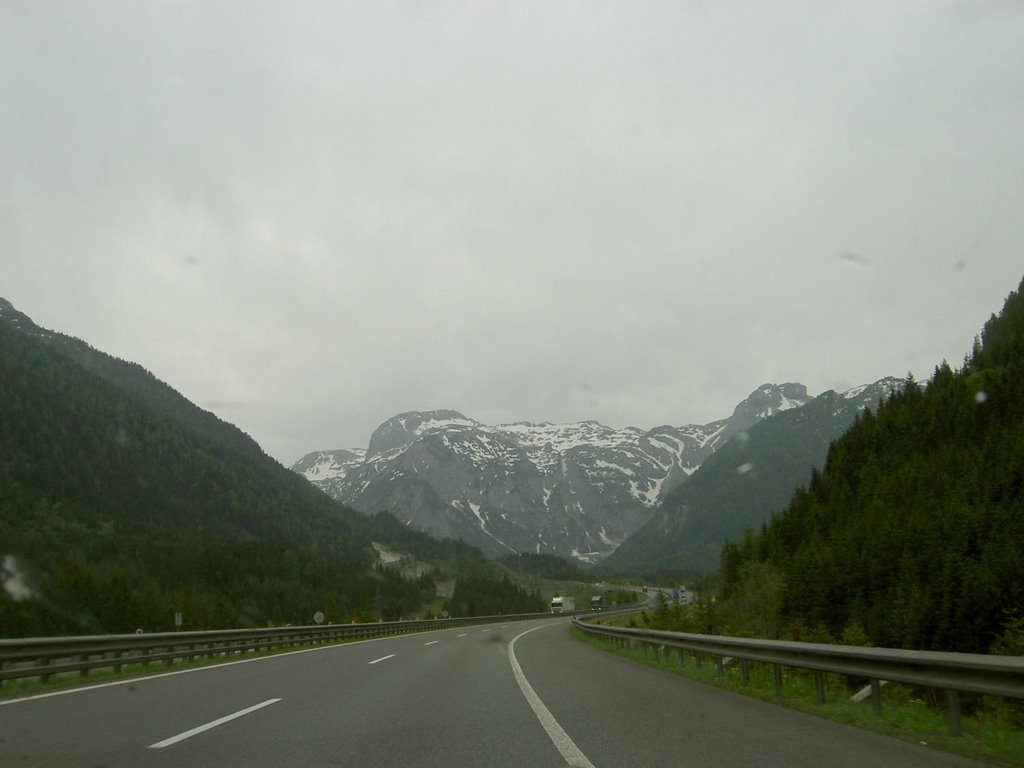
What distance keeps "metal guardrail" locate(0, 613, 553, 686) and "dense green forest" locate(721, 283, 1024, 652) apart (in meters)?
19.3

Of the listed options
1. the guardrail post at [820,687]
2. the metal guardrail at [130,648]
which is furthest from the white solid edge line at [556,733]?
the metal guardrail at [130,648]

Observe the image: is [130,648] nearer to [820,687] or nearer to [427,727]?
[427,727]

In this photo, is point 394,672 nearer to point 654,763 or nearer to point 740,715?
point 740,715

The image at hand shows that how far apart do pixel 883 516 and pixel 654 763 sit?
77074 millimetres

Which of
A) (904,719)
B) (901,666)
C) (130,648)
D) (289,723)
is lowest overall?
(904,719)

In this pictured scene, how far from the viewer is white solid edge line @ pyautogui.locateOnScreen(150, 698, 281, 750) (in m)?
7.75

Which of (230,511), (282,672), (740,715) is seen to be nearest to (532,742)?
(740,715)

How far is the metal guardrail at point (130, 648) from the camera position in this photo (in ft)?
44.0

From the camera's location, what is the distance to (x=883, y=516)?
75812mm

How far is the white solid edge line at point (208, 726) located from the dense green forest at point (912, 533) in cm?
2608

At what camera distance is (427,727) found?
8.80 metres

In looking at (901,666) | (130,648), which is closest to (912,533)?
(130,648)

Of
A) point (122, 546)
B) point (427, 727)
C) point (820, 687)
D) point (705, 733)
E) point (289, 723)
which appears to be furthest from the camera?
point (122, 546)

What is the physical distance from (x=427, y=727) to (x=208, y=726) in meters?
2.34
